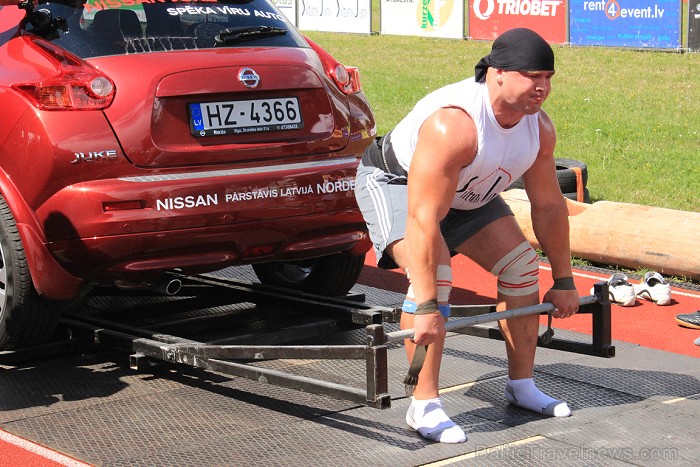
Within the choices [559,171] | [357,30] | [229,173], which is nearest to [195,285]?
[229,173]

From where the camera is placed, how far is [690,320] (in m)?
6.45

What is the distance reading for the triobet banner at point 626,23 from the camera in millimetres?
21859

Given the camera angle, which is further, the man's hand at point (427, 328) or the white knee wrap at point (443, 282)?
the white knee wrap at point (443, 282)

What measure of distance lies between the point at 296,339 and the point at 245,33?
59.7 inches

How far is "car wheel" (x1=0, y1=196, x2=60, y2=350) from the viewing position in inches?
204

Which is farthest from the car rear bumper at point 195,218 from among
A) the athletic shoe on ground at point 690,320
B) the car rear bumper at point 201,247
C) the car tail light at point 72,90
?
the athletic shoe on ground at point 690,320

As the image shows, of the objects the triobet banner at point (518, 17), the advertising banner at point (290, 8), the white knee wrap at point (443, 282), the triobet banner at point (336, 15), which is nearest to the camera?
the white knee wrap at point (443, 282)

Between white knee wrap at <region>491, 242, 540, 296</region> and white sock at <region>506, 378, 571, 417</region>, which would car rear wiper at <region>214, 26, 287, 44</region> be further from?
white sock at <region>506, 378, 571, 417</region>

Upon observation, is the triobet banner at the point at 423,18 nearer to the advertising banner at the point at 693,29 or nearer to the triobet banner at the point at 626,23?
the triobet banner at the point at 626,23

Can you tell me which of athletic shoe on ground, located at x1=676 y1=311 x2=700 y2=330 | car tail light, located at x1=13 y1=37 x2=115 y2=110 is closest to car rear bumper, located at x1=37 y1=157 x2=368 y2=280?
car tail light, located at x1=13 y1=37 x2=115 y2=110

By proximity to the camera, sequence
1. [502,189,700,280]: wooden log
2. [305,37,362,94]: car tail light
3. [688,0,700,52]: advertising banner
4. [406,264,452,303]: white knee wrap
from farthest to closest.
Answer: [688,0,700,52]: advertising banner, [502,189,700,280]: wooden log, [305,37,362,94]: car tail light, [406,264,452,303]: white knee wrap

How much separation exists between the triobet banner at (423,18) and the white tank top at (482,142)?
22667 mm

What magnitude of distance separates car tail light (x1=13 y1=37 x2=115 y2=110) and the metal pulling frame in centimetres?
108

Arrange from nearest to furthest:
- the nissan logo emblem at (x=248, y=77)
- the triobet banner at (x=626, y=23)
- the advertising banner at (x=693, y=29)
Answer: the nissan logo emblem at (x=248, y=77)
the advertising banner at (x=693, y=29)
the triobet banner at (x=626, y=23)
